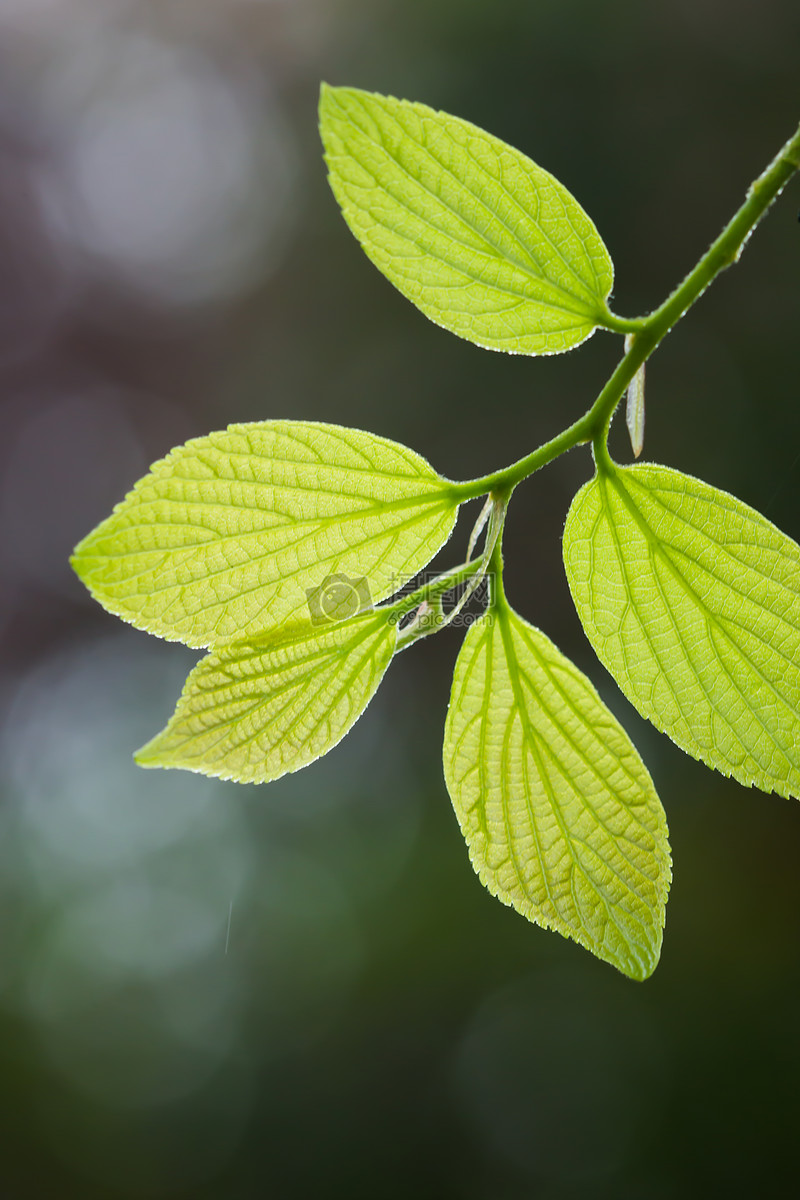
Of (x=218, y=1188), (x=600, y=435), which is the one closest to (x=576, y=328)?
(x=600, y=435)

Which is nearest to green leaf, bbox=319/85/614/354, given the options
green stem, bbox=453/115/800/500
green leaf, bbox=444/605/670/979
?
green stem, bbox=453/115/800/500

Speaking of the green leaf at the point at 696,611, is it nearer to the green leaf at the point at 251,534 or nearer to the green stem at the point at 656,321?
the green stem at the point at 656,321

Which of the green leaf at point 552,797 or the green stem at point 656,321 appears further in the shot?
the green leaf at point 552,797

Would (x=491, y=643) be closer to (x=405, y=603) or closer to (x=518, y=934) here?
(x=405, y=603)

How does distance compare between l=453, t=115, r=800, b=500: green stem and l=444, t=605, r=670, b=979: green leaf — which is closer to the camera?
l=453, t=115, r=800, b=500: green stem

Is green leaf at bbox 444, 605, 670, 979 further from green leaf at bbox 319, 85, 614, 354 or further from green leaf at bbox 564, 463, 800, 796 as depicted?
green leaf at bbox 319, 85, 614, 354

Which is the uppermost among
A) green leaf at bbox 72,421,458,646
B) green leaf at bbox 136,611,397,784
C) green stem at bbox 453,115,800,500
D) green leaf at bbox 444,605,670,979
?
green stem at bbox 453,115,800,500

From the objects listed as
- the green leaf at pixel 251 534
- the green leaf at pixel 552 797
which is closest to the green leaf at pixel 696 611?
the green leaf at pixel 552 797
